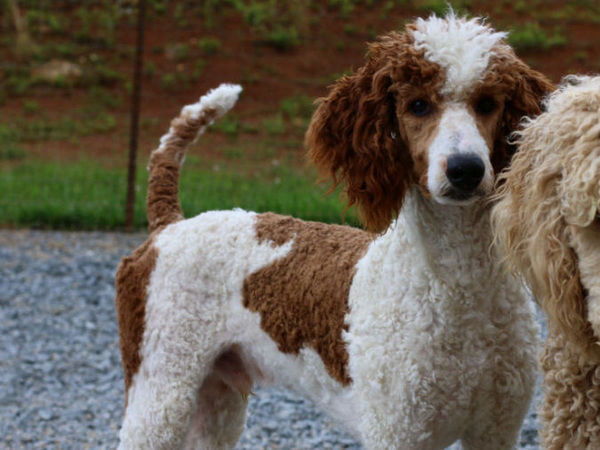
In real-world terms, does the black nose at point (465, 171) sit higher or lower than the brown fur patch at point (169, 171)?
higher

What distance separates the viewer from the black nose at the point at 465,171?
6.76 feet

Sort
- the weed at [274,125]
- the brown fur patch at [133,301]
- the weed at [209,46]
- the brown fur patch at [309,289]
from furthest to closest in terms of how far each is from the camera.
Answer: the weed at [209,46] < the weed at [274,125] < the brown fur patch at [133,301] < the brown fur patch at [309,289]

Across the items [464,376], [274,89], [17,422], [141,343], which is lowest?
[274,89]

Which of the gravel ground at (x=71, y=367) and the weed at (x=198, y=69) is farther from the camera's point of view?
the weed at (x=198, y=69)

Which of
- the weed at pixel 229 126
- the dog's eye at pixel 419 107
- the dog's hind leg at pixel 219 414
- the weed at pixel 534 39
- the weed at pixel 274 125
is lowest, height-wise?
the weed at pixel 229 126

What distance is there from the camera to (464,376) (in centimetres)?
227

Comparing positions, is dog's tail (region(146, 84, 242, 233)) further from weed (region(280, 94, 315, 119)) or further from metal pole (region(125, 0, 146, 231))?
weed (region(280, 94, 315, 119))

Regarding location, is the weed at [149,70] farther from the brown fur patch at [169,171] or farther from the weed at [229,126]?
the brown fur patch at [169,171]

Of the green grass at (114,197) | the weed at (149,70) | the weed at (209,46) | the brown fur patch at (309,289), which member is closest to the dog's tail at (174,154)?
the brown fur patch at (309,289)

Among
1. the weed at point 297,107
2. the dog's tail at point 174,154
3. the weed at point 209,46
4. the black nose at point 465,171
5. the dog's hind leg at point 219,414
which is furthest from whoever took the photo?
the weed at point 209,46

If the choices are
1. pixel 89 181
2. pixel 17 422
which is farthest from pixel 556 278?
pixel 89 181

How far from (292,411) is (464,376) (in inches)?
75.3

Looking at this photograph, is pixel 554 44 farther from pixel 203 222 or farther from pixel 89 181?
pixel 203 222

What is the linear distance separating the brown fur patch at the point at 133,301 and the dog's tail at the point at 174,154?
0.18 m
